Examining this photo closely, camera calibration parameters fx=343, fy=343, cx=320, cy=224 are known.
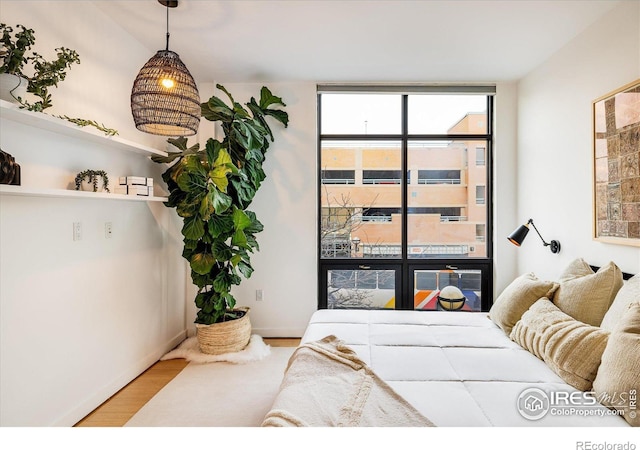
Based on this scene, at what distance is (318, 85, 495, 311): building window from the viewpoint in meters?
3.65

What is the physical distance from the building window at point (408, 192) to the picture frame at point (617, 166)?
1316mm

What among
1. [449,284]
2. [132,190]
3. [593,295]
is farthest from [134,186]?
[449,284]

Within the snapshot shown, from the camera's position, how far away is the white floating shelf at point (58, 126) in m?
1.62

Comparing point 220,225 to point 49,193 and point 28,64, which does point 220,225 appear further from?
point 28,64

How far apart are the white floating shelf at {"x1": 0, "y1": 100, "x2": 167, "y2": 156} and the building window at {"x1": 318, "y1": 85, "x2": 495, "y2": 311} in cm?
198

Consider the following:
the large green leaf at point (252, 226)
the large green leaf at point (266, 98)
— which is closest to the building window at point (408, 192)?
the large green leaf at point (266, 98)

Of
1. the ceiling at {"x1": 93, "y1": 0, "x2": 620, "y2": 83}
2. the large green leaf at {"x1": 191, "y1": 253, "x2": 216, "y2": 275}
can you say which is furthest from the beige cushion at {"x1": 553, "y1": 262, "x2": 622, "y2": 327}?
the large green leaf at {"x1": 191, "y1": 253, "x2": 216, "y2": 275}

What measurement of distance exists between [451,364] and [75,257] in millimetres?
2309

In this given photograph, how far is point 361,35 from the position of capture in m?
2.62

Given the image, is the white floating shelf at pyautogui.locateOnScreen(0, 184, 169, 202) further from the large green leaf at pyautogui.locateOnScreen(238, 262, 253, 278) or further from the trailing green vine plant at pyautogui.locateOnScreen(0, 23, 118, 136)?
the large green leaf at pyautogui.locateOnScreen(238, 262, 253, 278)

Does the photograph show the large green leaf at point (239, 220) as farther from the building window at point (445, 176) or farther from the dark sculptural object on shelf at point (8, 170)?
the building window at point (445, 176)

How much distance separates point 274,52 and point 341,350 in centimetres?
245
